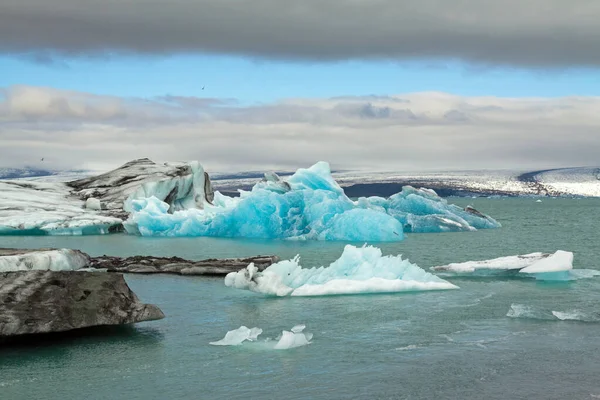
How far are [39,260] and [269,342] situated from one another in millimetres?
4441

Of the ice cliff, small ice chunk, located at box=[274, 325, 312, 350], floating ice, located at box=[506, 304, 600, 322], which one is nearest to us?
small ice chunk, located at box=[274, 325, 312, 350]

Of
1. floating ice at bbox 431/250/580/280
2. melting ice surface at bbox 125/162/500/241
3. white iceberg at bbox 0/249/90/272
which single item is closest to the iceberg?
floating ice at bbox 431/250/580/280

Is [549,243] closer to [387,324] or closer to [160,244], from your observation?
[160,244]

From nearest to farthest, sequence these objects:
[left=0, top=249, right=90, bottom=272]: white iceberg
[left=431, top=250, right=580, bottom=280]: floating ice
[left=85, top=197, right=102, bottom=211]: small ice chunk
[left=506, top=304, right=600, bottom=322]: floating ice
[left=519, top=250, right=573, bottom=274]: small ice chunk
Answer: [left=0, top=249, right=90, bottom=272]: white iceberg < [left=506, top=304, right=600, bottom=322]: floating ice < [left=519, top=250, right=573, bottom=274]: small ice chunk < [left=431, top=250, right=580, bottom=280]: floating ice < [left=85, top=197, right=102, bottom=211]: small ice chunk

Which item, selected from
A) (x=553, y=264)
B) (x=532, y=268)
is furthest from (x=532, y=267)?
(x=553, y=264)

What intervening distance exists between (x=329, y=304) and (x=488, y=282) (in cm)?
539

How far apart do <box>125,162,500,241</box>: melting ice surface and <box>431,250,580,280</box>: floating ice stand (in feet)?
43.2

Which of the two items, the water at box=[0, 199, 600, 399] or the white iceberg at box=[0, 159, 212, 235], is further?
the white iceberg at box=[0, 159, 212, 235]

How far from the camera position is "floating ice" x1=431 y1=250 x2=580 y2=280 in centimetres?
1798

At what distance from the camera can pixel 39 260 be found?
502 inches

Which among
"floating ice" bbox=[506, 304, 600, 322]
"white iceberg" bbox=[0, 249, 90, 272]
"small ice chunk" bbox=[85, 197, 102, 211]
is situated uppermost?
"white iceberg" bbox=[0, 249, 90, 272]

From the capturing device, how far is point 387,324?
12.8 metres

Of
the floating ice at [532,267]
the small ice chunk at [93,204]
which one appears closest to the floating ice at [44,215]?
the small ice chunk at [93,204]

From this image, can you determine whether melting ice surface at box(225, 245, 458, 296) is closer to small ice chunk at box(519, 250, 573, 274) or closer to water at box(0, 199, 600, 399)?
water at box(0, 199, 600, 399)
